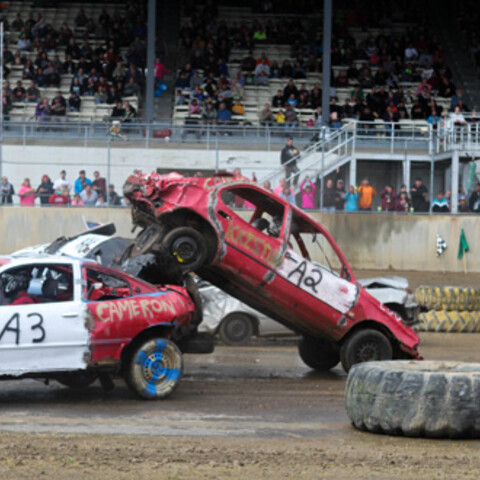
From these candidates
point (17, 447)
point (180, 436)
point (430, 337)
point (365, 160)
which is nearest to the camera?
point (17, 447)

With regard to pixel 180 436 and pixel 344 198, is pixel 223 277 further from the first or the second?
pixel 344 198

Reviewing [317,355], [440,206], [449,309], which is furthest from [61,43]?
[317,355]

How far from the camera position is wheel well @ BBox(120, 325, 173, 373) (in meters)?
10.7

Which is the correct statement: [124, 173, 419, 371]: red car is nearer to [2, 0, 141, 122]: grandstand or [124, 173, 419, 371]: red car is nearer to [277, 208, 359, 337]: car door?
[277, 208, 359, 337]: car door

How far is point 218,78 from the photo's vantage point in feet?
106

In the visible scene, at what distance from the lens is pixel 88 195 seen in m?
25.0

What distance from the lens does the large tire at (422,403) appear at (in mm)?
8859

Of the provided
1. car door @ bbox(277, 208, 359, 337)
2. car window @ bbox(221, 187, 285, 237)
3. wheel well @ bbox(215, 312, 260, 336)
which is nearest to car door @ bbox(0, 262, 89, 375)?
car window @ bbox(221, 187, 285, 237)

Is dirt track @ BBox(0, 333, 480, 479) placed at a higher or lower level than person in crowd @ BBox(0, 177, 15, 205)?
lower

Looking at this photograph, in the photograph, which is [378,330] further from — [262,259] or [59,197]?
[59,197]

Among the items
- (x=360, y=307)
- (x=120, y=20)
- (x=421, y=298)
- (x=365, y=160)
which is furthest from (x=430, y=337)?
(x=120, y=20)

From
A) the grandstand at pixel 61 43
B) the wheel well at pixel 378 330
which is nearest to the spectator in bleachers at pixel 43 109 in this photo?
the grandstand at pixel 61 43

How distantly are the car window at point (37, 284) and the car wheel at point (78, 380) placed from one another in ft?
2.78

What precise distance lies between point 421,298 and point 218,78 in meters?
15.4
